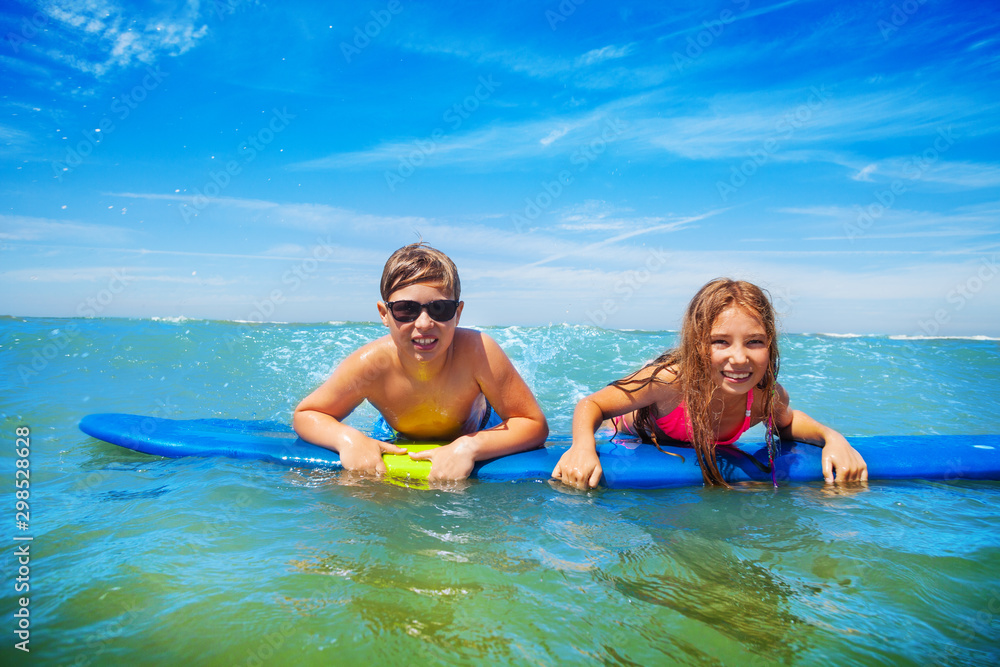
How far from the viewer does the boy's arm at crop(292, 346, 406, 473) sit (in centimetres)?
302

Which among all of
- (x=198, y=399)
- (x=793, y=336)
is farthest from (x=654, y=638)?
(x=793, y=336)

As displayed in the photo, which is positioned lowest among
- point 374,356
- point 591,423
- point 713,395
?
point 591,423

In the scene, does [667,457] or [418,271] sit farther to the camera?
[667,457]

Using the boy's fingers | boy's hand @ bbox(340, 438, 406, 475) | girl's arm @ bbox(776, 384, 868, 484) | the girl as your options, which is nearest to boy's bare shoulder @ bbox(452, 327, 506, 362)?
the girl

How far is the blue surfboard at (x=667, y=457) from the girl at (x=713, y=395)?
4.1 inches

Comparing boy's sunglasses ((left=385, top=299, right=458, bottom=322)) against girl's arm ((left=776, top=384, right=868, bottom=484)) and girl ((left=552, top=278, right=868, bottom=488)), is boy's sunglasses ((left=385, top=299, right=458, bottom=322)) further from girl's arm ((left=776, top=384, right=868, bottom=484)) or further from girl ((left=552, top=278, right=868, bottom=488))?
girl's arm ((left=776, top=384, right=868, bottom=484))

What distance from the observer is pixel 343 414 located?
11.1 ft

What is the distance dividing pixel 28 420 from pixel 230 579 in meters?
4.31

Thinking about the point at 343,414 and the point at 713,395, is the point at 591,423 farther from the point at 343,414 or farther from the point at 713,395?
the point at 343,414

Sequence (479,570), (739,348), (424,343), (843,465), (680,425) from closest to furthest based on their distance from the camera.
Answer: (479,570) < (739,348) < (424,343) < (843,465) < (680,425)

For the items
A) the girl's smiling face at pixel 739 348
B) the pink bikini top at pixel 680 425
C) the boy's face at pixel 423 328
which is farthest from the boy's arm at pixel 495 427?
the girl's smiling face at pixel 739 348

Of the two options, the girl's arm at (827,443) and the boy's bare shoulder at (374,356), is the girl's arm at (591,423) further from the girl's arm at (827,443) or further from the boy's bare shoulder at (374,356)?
the boy's bare shoulder at (374,356)

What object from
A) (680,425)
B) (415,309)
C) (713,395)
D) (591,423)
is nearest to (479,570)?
(591,423)

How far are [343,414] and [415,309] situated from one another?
95cm
